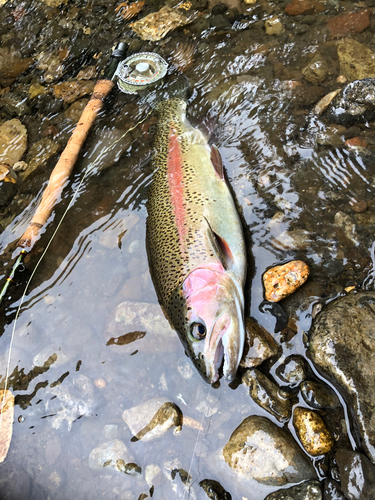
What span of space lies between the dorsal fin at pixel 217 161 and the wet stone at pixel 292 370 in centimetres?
215

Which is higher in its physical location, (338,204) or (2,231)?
(2,231)

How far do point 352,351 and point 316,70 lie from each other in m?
3.73

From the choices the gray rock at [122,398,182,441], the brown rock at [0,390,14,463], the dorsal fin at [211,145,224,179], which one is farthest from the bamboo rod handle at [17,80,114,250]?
the gray rock at [122,398,182,441]

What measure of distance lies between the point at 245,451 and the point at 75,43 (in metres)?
7.02

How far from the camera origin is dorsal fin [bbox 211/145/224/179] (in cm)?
399

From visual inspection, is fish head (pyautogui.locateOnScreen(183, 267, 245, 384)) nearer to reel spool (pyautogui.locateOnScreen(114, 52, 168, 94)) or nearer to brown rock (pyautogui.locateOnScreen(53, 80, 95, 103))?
reel spool (pyautogui.locateOnScreen(114, 52, 168, 94))

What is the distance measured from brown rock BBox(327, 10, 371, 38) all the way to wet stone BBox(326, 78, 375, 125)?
1.48 meters

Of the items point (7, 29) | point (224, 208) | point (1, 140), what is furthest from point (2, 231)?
point (7, 29)

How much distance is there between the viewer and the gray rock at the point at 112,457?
3.04m

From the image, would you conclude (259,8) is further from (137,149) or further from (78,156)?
(78,156)

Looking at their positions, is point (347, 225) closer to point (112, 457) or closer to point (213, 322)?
point (213, 322)

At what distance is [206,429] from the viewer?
298 cm

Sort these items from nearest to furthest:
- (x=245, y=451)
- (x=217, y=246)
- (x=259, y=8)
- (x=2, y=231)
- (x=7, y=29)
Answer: (x=245, y=451)
(x=217, y=246)
(x=2, y=231)
(x=259, y=8)
(x=7, y=29)

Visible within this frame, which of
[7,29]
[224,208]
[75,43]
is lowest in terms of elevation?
[224,208]
